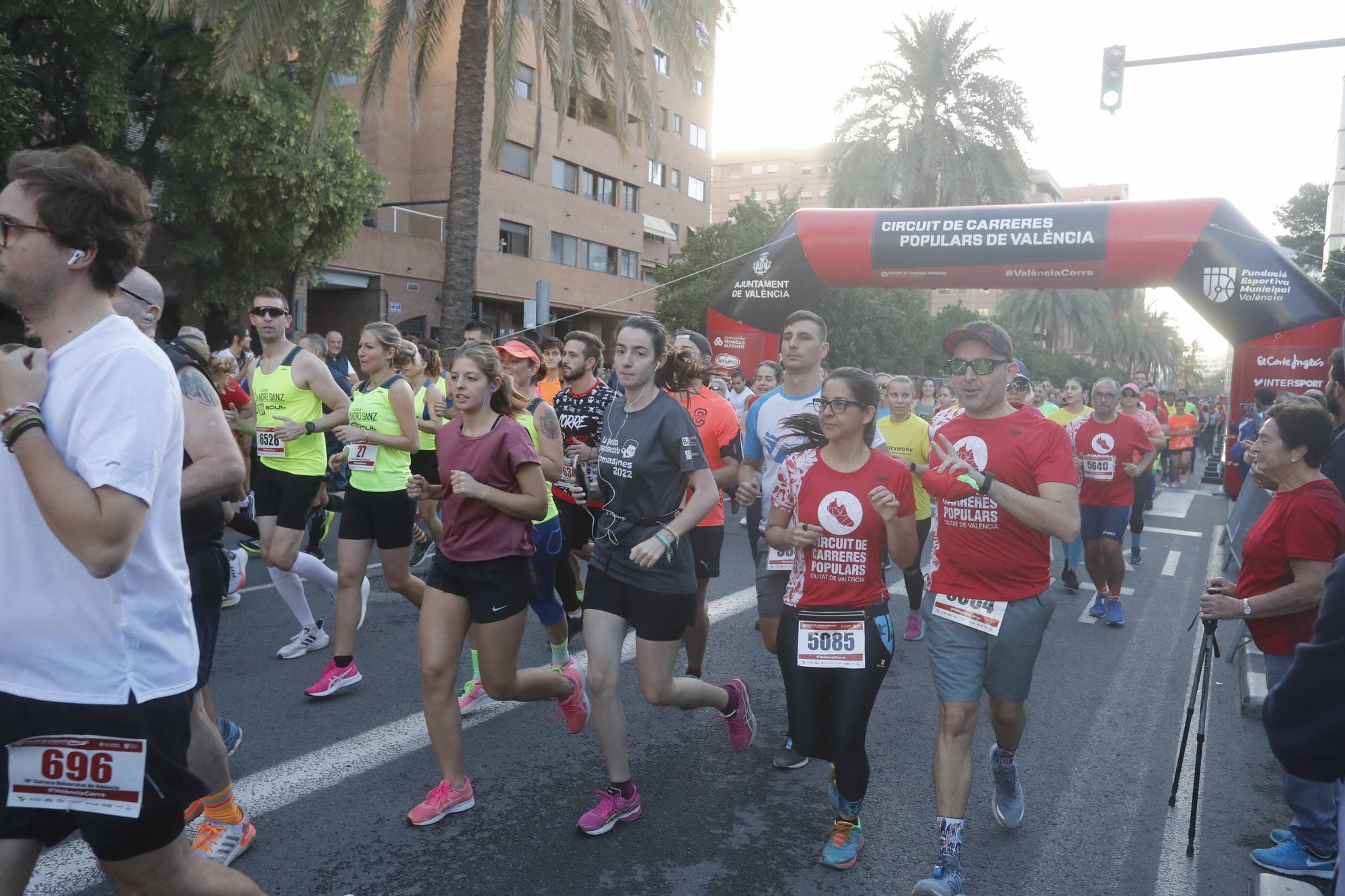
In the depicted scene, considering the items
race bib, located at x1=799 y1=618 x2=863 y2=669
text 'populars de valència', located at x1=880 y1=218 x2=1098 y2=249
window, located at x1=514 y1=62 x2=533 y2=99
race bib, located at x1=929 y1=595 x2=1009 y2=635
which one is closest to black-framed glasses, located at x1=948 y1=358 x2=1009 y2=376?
race bib, located at x1=929 y1=595 x2=1009 y2=635

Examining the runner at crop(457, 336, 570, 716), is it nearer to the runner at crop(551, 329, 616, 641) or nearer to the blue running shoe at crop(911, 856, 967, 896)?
the runner at crop(551, 329, 616, 641)

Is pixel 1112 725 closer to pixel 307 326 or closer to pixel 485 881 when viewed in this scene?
pixel 485 881

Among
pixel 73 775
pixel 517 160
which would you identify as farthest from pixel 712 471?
pixel 517 160

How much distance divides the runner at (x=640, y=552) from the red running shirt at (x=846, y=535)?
16.7 inches

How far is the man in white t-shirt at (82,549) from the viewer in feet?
5.86

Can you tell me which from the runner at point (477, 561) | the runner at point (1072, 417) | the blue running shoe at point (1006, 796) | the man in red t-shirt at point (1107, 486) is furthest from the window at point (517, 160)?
the blue running shoe at point (1006, 796)

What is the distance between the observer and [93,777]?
6.10ft

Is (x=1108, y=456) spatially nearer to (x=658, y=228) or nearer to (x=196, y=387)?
(x=196, y=387)

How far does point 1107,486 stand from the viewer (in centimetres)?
792

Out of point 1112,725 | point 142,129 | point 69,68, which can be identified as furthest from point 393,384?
point 142,129

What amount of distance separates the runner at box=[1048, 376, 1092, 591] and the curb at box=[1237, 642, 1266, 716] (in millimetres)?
2135

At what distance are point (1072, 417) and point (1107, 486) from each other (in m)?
1.33

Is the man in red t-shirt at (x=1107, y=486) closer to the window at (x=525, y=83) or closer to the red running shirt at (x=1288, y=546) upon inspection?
the red running shirt at (x=1288, y=546)

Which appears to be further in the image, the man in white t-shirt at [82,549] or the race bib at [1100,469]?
the race bib at [1100,469]
